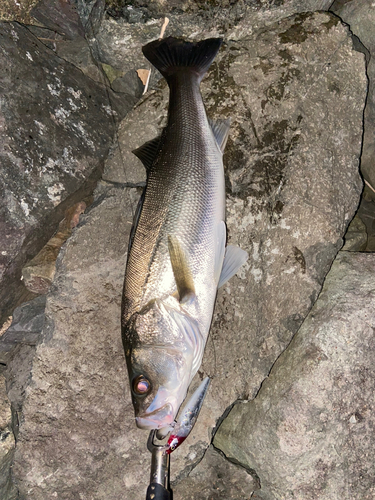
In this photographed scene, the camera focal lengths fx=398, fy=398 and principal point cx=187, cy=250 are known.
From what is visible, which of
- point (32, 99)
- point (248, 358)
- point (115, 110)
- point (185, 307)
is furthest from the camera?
point (115, 110)

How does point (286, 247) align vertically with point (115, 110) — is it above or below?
below

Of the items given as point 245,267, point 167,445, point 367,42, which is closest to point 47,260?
point 245,267

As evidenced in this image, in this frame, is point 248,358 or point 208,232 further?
point 248,358

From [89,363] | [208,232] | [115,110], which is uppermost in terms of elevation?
[115,110]

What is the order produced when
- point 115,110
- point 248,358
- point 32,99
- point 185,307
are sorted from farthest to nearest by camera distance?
point 115,110 < point 32,99 < point 248,358 < point 185,307

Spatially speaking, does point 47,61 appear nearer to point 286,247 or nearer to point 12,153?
point 12,153

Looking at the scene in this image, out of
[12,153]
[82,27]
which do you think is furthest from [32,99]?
[82,27]

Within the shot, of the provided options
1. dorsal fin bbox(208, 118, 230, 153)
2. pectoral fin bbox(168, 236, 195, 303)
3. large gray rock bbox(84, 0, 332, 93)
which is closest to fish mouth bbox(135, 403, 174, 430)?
pectoral fin bbox(168, 236, 195, 303)
